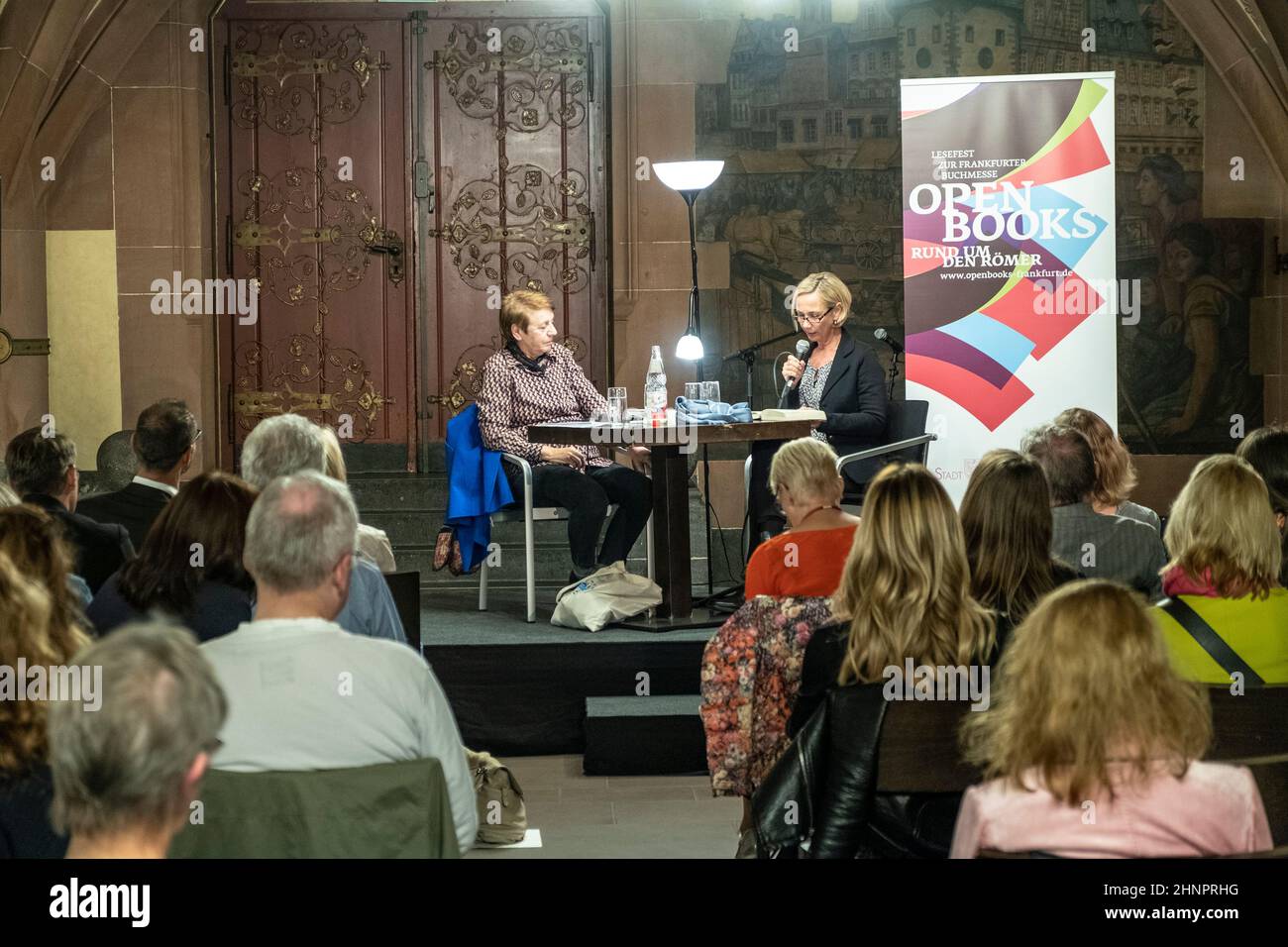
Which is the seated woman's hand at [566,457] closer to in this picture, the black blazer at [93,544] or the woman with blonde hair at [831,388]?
the woman with blonde hair at [831,388]

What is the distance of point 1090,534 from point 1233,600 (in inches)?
39.1

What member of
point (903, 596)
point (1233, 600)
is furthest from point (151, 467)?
point (1233, 600)

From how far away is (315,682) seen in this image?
2.48 metres

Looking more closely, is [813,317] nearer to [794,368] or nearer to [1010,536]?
[794,368]

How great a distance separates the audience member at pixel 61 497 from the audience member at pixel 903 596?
7.03 ft

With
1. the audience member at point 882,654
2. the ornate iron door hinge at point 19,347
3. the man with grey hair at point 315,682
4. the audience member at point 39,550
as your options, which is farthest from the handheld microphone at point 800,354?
the man with grey hair at point 315,682

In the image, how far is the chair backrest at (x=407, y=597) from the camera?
14.5 ft

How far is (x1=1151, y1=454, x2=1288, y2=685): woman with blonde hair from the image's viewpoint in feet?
10.9

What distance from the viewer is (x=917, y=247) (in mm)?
7492

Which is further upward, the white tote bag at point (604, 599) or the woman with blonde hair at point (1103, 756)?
the woman with blonde hair at point (1103, 756)

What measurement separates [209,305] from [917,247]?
3.85 metres

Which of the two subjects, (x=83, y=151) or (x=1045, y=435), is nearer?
(x=1045, y=435)
